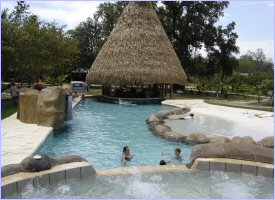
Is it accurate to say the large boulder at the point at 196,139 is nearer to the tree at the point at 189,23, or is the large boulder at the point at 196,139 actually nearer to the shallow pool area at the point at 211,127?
the shallow pool area at the point at 211,127

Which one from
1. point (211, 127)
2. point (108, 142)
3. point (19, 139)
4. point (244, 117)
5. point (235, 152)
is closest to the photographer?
point (235, 152)

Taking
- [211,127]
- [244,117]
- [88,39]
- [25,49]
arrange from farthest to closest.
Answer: [88,39]
[25,49]
[244,117]
[211,127]

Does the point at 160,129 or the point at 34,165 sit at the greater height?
the point at 34,165

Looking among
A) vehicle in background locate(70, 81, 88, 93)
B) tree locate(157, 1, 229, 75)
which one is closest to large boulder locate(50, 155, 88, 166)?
vehicle in background locate(70, 81, 88, 93)

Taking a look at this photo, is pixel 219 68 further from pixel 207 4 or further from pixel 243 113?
pixel 243 113

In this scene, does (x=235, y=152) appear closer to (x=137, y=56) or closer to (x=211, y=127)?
(x=211, y=127)

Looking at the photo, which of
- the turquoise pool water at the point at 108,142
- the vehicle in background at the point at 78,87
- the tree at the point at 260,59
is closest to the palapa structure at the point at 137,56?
the vehicle in background at the point at 78,87

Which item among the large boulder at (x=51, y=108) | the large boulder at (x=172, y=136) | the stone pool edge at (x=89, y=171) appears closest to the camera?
the stone pool edge at (x=89, y=171)

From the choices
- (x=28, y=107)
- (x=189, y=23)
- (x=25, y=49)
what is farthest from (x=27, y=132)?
(x=189, y=23)

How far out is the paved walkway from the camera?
8.45 m

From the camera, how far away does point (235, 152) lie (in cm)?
764

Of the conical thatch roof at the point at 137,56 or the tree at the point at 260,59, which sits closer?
the conical thatch roof at the point at 137,56

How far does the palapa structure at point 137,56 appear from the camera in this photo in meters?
24.4

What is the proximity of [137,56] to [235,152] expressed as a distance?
17.6 meters
